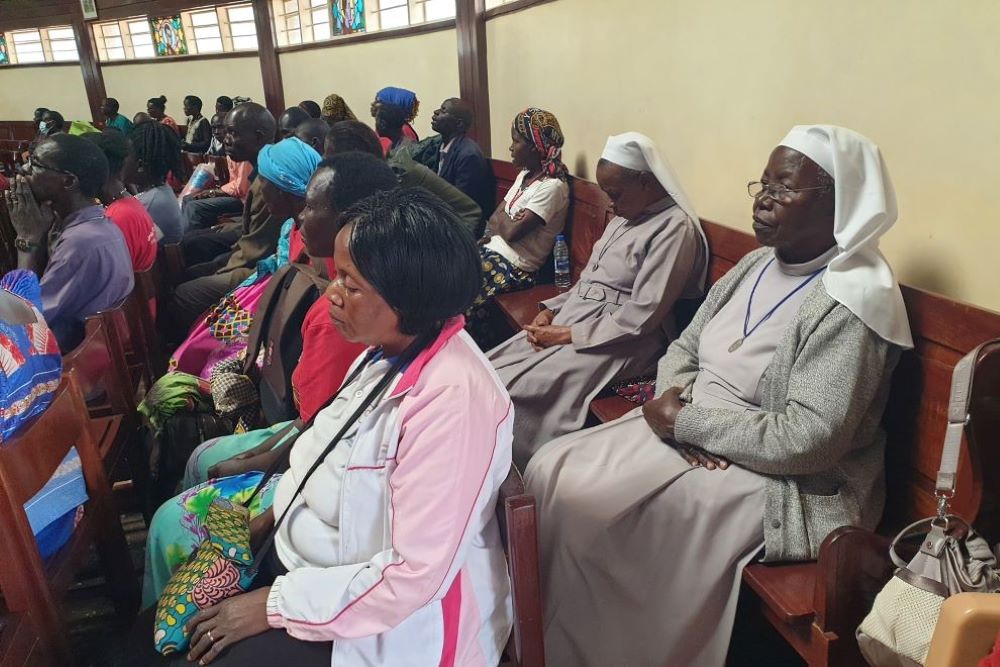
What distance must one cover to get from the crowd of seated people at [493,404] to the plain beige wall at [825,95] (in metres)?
0.19

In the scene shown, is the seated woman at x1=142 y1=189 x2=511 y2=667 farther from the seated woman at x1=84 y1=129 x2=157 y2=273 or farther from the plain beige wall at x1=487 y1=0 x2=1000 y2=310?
the seated woman at x1=84 y1=129 x2=157 y2=273

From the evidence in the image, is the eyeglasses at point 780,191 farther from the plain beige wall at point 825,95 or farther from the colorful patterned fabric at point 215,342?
the colorful patterned fabric at point 215,342

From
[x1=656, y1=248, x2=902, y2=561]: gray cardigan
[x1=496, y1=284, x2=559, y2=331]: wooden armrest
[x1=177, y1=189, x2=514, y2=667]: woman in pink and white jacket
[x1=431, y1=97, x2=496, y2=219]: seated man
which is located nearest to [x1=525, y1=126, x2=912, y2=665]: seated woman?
[x1=656, y1=248, x2=902, y2=561]: gray cardigan

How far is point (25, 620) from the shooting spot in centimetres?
117

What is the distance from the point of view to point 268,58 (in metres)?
8.54

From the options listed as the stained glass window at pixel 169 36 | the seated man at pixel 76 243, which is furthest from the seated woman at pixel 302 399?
the stained glass window at pixel 169 36

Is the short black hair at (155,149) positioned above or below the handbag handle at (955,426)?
above

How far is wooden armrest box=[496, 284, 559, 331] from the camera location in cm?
295

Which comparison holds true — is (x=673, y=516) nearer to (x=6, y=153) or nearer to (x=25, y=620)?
(x=25, y=620)

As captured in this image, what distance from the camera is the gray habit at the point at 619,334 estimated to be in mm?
2279

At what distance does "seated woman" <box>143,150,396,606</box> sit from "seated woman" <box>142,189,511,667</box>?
297 millimetres

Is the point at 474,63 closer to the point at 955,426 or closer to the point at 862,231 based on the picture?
the point at 862,231

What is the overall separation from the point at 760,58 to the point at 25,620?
7.59 ft

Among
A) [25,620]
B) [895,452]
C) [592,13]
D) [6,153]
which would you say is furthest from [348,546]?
[6,153]
